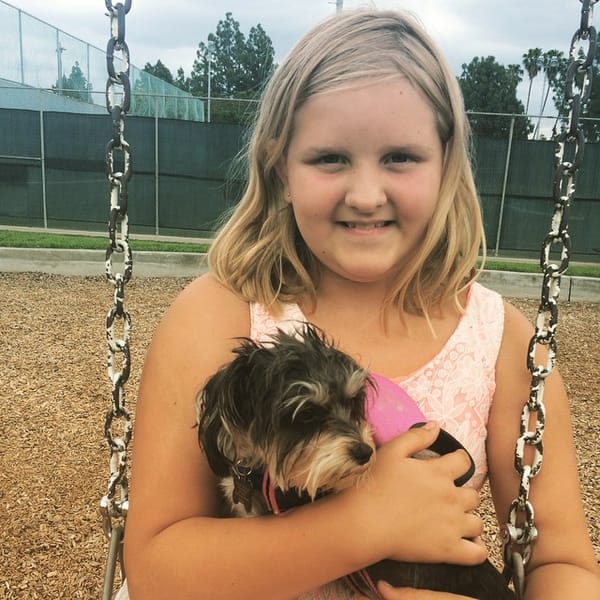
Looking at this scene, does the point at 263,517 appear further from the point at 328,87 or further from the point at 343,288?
the point at 328,87

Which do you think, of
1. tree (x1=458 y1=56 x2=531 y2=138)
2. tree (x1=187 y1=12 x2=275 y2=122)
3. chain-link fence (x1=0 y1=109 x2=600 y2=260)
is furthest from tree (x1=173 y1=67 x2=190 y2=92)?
chain-link fence (x1=0 y1=109 x2=600 y2=260)

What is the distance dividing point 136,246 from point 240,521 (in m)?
10.7

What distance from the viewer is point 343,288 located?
2.09 metres

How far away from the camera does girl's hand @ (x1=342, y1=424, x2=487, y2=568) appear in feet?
5.09

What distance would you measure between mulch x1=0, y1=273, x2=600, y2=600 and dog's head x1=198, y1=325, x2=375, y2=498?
2.13 m

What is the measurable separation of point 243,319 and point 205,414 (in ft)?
1.24

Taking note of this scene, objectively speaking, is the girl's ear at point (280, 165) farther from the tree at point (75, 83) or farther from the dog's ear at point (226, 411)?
the tree at point (75, 83)

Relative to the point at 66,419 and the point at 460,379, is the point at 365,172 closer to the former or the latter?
the point at 460,379

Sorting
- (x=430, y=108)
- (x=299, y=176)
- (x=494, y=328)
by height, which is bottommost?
(x=494, y=328)

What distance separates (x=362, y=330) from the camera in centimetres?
207

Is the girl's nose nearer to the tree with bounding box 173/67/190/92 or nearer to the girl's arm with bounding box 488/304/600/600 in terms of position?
the girl's arm with bounding box 488/304/600/600

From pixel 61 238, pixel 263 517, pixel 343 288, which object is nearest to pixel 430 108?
pixel 343 288

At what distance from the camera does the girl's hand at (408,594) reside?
161 cm

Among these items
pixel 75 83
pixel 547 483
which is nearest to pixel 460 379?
pixel 547 483
